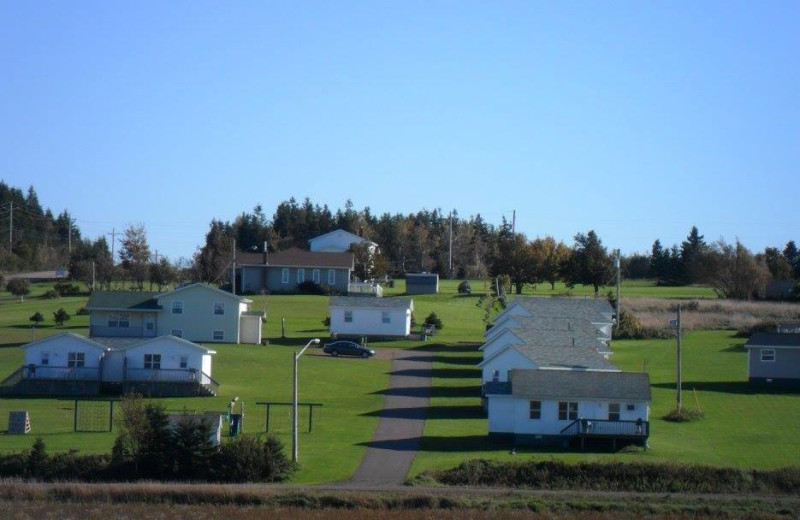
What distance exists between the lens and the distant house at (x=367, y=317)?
9319 centimetres

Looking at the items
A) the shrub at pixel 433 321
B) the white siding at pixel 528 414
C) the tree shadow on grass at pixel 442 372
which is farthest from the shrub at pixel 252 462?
the shrub at pixel 433 321

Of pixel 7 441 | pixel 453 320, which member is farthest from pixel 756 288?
pixel 7 441

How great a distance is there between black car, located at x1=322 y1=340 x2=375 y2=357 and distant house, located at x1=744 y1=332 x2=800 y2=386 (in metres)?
27.4

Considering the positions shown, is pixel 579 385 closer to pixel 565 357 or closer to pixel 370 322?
pixel 565 357

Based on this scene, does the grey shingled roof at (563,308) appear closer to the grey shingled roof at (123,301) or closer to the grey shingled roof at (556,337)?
the grey shingled roof at (556,337)

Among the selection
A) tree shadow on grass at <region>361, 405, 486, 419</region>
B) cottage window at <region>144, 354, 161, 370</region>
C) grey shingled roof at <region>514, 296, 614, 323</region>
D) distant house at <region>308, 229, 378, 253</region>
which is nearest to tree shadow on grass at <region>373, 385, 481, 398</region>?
tree shadow on grass at <region>361, 405, 486, 419</region>

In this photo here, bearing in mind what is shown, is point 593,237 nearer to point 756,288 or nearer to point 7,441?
point 756,288

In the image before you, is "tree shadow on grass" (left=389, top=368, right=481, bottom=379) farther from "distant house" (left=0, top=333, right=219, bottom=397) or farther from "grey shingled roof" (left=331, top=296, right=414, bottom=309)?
"grey shingled roof" (left=331, top=296, right=414, bottom=309)

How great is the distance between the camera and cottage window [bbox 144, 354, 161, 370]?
7088 cm

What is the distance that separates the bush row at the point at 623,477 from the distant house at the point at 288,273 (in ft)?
249

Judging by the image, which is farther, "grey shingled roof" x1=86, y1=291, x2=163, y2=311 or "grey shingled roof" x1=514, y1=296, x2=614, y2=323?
"grey shingled roof" x1=514, y1=296, x2=614, y2=323

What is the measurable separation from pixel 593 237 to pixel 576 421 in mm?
83840

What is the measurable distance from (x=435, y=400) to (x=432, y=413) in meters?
4.45

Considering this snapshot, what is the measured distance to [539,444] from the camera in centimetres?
5531
